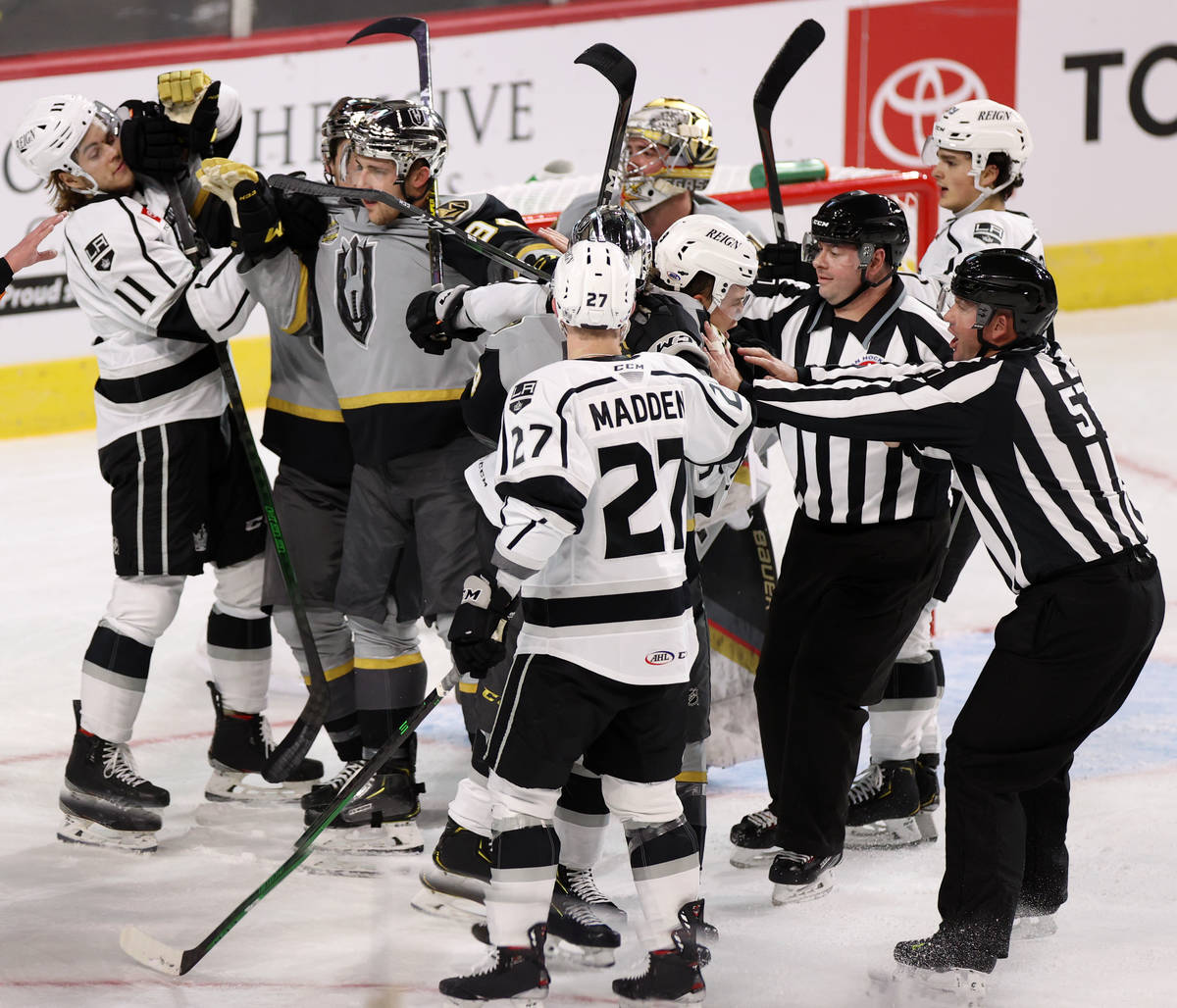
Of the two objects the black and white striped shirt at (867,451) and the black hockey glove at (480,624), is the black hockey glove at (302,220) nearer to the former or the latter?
the black and white striped shirt at (867,451)

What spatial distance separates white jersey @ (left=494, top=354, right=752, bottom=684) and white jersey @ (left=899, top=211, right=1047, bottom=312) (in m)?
1.24

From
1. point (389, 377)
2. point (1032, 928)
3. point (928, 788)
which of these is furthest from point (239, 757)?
point (1032, 928)

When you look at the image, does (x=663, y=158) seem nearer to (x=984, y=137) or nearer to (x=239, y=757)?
(x=984, y=137)

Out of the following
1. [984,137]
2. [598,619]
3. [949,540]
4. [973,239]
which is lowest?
[949,540]

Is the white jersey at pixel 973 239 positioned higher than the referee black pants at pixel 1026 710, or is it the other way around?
the white jersey at pixel 973 239

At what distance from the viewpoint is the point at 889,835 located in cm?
372

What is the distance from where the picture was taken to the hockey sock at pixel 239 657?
393cm

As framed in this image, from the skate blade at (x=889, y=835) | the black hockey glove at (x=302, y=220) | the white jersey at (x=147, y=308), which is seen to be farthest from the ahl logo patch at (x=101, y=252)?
the skate blade at (x=889, y=835)

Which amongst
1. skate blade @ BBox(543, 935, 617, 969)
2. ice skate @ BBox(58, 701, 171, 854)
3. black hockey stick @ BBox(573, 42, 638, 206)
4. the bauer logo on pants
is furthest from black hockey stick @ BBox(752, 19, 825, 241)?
the bauer logo on pants

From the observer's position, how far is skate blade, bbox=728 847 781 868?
11.9 ft

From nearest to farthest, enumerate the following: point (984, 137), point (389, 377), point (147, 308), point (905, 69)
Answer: point (389, 377) < point (147, 308) < point (984, 137) < point (905, 69)

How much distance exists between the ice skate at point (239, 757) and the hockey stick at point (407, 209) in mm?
1305

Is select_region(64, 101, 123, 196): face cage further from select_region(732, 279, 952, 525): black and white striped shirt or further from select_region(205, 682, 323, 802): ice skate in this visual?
select_region(732, 279, 952, 525): black and white striped shirt

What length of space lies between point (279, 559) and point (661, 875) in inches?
51.3
